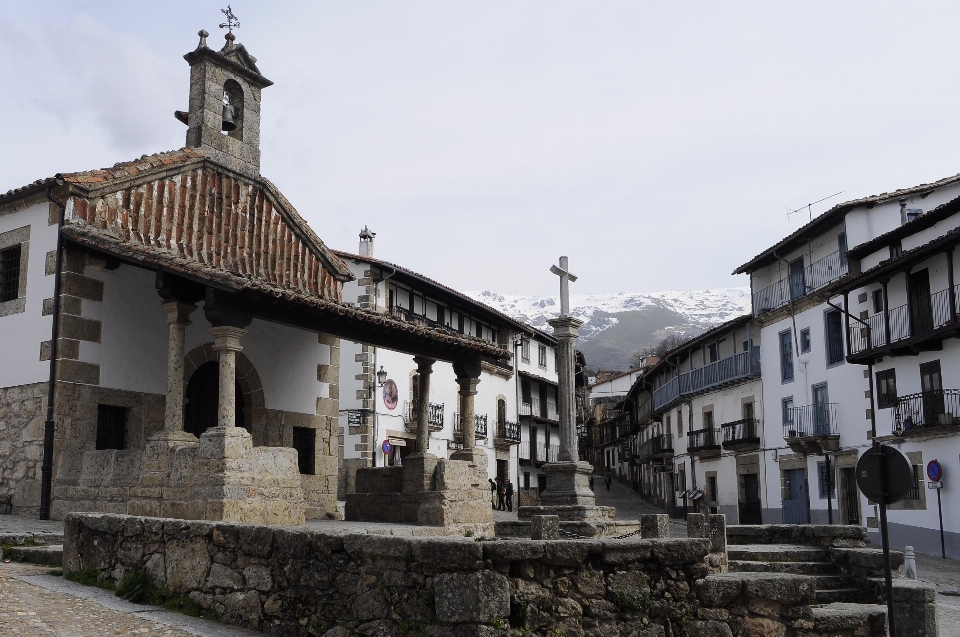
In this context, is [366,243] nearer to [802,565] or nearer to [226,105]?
[226,105]

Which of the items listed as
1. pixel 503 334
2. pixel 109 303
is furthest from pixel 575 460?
pixel 503 334

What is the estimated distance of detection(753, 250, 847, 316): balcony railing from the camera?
1069 inches

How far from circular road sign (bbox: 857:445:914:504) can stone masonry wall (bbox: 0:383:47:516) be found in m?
9.97

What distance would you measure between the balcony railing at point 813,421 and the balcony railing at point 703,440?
4741 millimetres

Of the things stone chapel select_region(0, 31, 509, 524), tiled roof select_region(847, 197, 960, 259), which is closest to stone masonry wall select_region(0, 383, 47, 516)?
stone chapel select_region(0, 31, 509, 524)

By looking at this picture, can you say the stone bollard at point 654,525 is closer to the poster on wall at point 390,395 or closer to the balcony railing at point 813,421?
the balcony railing at point 813,421

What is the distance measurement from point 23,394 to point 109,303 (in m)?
1.64

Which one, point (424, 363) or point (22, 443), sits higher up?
point (424, 363)

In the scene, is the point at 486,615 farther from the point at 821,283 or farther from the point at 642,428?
the point at 642,428

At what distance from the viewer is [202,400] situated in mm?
14094

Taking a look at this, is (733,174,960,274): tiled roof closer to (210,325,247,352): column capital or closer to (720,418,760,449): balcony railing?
(720,418,760,449): balcony railing

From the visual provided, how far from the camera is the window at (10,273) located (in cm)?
1312

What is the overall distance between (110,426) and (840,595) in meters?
9.56

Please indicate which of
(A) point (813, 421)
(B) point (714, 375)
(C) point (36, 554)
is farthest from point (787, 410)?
(C) point (36, 554)
